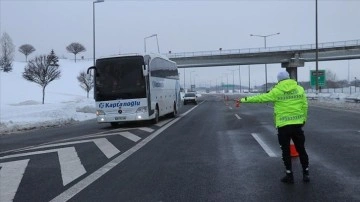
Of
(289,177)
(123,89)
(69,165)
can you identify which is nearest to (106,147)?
(69,165)

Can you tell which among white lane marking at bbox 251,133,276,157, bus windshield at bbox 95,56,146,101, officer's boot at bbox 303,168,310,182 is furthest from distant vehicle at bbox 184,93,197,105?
officer's boot at bbox 303,168,310,182

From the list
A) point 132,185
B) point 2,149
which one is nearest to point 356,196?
point 132,185

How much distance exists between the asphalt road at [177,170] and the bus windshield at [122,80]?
19.2 feet

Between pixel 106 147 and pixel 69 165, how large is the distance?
311 cm

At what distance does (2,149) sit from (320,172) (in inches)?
374

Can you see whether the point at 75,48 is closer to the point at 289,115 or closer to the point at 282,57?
the point at 282,57

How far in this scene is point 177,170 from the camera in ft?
29.5

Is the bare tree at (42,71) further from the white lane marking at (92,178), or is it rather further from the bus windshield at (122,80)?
the white lane marking at (92,178)

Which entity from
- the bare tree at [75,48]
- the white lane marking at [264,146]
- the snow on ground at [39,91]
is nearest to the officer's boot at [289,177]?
the white lane marking at [264,146]

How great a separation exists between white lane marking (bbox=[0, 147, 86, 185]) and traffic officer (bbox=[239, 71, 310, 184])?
3.78m

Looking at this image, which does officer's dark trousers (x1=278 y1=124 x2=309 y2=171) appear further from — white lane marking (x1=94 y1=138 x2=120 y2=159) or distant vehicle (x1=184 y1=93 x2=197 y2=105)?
distant vehicle (x1=184 y1=93 x2=197 y2=105)

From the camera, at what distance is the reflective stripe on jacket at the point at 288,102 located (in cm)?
773

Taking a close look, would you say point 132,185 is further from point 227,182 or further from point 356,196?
point 356,196

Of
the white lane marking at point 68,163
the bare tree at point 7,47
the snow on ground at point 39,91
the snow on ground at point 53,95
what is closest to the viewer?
the white lane marking at point 68,163
